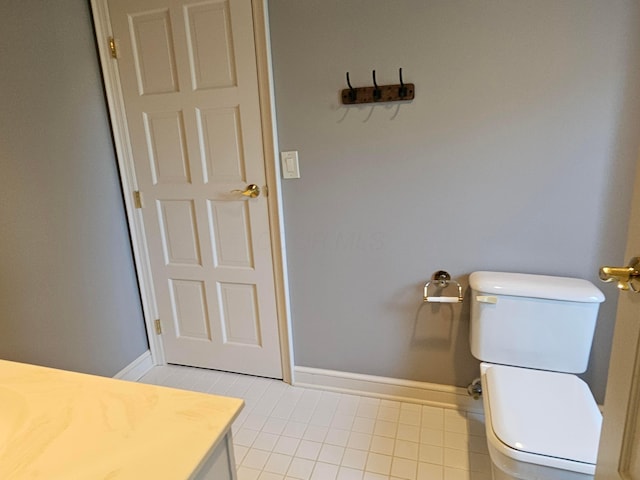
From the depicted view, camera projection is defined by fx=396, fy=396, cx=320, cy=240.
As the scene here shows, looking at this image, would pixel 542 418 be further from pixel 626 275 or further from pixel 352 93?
pixel 352 93

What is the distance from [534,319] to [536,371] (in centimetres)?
19

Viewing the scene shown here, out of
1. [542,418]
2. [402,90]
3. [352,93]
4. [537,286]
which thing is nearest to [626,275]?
[542,418]

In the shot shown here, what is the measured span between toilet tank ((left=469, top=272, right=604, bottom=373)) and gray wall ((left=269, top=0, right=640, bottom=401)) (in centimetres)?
14

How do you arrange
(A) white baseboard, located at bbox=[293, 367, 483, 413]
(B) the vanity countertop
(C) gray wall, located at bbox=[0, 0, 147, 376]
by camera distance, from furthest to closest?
1. (A) white baseboard, located at bbox=[293, 367, 483, 413]
2. (C) gray wall, located at bbox=[0, 0, 147, 376]
3. (B) the vanity countertop

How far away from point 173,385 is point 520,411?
5.67 feet

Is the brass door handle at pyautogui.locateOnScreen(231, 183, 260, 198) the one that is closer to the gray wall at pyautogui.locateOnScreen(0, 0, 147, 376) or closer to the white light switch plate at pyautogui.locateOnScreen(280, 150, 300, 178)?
the white light switch plate at pyautogui.locateOnScreen(280, 150, 300, 178)

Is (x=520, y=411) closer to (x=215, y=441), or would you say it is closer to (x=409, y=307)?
(x=409, y=307)

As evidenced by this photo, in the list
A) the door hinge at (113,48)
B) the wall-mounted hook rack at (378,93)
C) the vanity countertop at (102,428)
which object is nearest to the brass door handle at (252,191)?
the wall-mounted hook rack at (378,93)

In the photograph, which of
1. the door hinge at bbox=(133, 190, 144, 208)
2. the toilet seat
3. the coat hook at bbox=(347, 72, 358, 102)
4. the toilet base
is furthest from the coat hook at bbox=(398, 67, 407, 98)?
the door hinge at bbox=(133, 190, 144, 208)

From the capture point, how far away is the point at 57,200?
175 centimetres

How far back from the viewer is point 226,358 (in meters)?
2.24

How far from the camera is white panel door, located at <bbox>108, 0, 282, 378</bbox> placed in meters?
1.78

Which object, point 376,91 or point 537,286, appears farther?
point 376,91

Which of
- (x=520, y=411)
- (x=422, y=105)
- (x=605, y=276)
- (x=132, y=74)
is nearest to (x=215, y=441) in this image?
(x=605, y=276)
